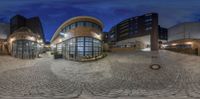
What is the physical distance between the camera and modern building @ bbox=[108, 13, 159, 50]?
23386 millimetres

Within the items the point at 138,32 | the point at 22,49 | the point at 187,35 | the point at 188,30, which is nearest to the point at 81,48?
the point at 22,49

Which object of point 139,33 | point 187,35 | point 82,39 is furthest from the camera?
point 139,33

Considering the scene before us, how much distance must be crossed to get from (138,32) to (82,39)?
33.4 metres

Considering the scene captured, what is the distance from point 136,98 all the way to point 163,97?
1.01m

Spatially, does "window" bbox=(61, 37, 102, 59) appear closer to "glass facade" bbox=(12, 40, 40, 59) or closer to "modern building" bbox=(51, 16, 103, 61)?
"modern building" bbox=(51, 16, 103, 61)

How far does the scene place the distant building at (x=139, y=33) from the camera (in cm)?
2328

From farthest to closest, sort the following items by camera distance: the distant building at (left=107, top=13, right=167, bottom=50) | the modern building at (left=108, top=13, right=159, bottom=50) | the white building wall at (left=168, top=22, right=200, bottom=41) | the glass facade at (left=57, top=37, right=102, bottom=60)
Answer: the modern building at (left=108, top=13, right=159, bottom=50), the distant building at (left=107, top=13, right=167, bottom=50), the white building wall at (left=168, top=22, right=200, bottom=41), the glass facade at (left=57, top=37, right=102, bottom=60)

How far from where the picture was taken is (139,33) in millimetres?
37656

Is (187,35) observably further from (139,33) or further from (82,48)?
(82,48)

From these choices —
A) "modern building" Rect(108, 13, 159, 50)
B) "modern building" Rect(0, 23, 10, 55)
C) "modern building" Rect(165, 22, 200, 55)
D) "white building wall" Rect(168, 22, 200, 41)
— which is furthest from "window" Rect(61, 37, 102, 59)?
"white building wall" Rect(168, 22, 200, 41)

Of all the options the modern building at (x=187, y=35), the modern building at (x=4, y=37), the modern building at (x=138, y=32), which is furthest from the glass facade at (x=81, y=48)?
the modern building at (x=187, y=35)

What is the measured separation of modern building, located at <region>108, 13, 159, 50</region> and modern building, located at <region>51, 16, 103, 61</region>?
9.95 m

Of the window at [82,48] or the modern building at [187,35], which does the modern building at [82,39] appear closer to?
the window at [82,48]

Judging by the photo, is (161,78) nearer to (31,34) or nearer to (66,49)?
(66,49)
